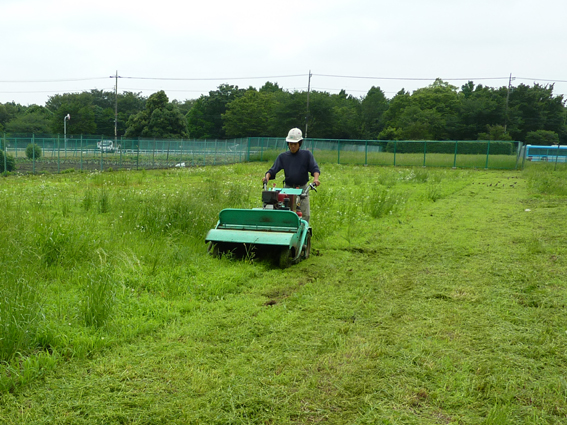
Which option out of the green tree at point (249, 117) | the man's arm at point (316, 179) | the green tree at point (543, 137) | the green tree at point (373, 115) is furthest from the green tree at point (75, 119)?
the man's arm at point (316, 179)

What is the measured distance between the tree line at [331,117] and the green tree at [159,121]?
4.9 inches

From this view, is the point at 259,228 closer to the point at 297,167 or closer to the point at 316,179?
the point at 316,179

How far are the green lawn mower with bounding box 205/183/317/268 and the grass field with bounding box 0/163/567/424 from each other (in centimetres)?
24

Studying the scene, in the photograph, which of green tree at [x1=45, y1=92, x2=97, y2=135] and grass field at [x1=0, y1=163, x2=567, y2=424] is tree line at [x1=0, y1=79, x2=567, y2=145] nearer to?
green tree at [x1=45, y1=92, x2=97, y2=135]

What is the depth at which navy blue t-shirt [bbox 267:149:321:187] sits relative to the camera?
25.9 ft

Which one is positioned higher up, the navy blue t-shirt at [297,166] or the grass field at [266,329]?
the navy blue t-shirt at [297,166]

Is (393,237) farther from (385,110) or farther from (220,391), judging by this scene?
(385,110)

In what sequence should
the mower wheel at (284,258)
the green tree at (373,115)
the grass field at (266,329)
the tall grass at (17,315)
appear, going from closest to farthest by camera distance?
the grass field at (266,329) < the tall grass at (17,315) < the mower wheel at (284,258) < the green tree at (373,115)

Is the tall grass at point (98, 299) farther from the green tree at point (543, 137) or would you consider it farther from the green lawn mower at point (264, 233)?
the green tree at point (543, 137)

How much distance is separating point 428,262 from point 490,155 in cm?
2865

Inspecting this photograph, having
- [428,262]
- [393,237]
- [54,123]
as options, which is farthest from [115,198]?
[54,123]

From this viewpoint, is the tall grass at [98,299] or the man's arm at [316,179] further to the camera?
the man's arm at [316,179]

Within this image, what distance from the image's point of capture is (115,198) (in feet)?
34.6

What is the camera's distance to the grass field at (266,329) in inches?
127
